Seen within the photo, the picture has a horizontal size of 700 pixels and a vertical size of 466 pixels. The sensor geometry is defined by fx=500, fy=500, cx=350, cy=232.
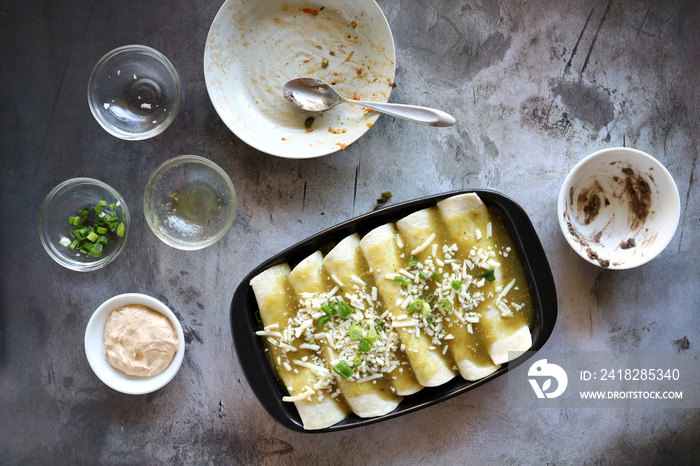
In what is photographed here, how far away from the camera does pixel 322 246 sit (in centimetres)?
246

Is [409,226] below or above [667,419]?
above

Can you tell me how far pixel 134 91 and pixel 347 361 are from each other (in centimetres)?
177

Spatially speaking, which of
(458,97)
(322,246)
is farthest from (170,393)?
(458,97)

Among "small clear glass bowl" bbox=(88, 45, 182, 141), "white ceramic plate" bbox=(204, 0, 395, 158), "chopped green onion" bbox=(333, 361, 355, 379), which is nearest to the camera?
"chopped green onion" bbox=(333, 361, 355, 379)

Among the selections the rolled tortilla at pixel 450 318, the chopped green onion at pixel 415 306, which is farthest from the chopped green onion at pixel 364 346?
the rolled tortilla at pixel 450 318

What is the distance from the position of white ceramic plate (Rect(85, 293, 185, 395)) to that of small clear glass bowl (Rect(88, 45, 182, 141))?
0.88m

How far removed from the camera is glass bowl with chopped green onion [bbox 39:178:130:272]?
2.57 m

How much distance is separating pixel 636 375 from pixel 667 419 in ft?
0.94

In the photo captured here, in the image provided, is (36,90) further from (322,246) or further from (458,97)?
(458,97)

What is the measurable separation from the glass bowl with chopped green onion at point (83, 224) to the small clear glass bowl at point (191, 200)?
19 cm

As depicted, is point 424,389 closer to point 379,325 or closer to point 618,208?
point 379,325

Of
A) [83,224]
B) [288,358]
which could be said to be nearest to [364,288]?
[288,358]

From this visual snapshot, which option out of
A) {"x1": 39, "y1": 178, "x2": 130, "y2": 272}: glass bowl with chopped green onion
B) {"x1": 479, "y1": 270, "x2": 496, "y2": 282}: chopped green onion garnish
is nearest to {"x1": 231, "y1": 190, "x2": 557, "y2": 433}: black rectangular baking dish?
{"x1": 479, "y1": 270, "x2": 496, "y2": 282}: chopped green onion garnish

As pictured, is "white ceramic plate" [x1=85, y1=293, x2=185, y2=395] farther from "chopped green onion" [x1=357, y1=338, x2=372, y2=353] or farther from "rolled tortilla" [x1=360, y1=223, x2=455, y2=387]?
"rolled tortilla" [x1=360, y1=223, x2=455, y2=387]
